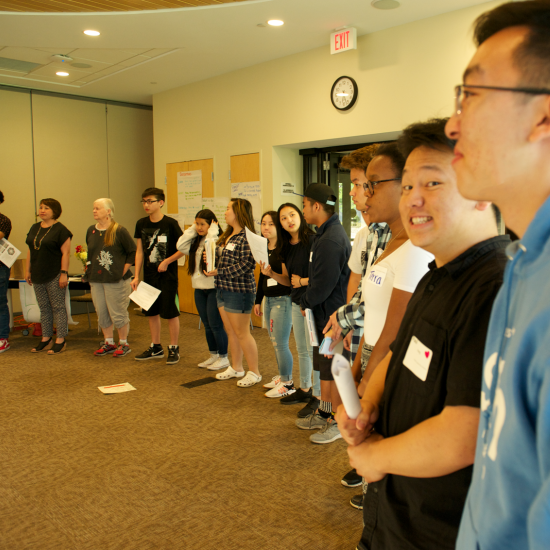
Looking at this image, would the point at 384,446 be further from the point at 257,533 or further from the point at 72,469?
the point at 72,469

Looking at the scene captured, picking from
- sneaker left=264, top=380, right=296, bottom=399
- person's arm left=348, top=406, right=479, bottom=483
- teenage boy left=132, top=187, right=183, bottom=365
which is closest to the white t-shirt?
person's arm left=348, top=406, right=479, bottom=483

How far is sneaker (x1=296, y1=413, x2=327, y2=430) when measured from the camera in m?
3.13

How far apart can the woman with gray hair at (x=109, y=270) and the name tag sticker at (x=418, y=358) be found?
4.35 m

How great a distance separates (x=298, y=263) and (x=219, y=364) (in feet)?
5.37

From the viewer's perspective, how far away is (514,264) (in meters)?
0.61

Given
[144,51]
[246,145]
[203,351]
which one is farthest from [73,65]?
[203,351]

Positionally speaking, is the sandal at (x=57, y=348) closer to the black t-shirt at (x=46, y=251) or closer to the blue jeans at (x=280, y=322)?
the black t-shirt at (x=46, y=251)

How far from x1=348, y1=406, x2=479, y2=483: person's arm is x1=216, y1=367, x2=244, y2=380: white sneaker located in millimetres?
3293

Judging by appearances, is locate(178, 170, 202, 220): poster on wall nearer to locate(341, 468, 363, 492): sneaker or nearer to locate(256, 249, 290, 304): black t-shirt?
locate(256, 249, 290, 304): black t-shirt

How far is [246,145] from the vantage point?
6.30 meters

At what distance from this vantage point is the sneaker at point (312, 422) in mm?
3129

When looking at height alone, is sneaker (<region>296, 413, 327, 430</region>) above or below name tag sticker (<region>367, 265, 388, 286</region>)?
below

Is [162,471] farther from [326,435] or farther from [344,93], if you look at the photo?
[344,93]

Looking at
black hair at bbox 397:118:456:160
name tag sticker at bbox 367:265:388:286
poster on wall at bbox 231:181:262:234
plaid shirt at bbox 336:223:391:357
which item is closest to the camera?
black hair at bbox 397:118:456:160
